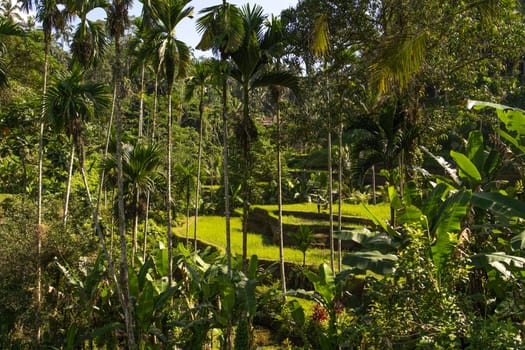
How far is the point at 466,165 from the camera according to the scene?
7.01 meters

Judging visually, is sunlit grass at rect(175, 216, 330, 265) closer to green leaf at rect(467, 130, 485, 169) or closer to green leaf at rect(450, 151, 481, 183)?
green leaf at rect(467, 130, 485, 169)

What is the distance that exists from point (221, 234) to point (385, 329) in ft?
60.6

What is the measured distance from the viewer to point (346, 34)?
11.0 meters

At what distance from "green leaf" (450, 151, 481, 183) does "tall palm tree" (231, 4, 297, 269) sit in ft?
14.2

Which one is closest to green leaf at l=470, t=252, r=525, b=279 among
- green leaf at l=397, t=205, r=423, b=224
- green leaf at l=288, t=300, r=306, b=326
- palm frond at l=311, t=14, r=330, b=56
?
green leaf at l=397, t=205, r=423, b=224

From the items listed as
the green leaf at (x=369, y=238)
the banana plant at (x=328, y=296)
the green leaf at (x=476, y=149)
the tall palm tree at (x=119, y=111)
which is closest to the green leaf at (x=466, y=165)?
the green leaf at (x=476, y=149)

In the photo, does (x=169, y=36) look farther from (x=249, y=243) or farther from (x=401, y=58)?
(x=249, y=243)

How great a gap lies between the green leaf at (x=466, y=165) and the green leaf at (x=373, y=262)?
1.97 m

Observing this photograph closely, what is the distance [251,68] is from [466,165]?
5065mm

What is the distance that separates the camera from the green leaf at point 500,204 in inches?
222

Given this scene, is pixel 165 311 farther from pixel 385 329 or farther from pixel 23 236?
pixel 385 329

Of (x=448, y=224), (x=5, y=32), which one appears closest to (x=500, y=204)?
(x=448, y=224)

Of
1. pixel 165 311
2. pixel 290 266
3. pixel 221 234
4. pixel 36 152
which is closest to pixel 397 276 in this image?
pixel 165 311

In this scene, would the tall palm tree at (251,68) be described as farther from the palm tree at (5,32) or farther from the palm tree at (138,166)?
the palm tree at (5,32)
